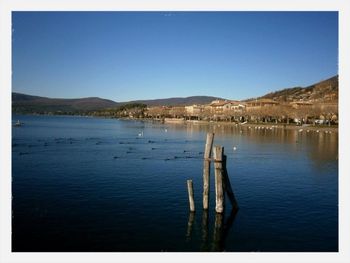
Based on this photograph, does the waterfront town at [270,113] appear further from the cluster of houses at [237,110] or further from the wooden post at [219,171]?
the wooden post at [219,171]

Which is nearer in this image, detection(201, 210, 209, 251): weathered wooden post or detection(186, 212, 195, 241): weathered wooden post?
detection(201, 210, 209, 251): weathered wooden post

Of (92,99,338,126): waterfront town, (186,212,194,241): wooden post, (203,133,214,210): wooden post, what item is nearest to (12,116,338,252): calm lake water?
(186,212,194,241): wooden post

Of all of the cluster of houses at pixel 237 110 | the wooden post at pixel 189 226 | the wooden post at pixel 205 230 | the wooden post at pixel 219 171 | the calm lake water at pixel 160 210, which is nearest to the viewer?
the wooden post at pixel 205 230

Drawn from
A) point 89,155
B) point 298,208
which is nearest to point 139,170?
point 89,155

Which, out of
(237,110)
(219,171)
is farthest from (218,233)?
(237,110)

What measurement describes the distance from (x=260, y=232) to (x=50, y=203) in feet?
28.1

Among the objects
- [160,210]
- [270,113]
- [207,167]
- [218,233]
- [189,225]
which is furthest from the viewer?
[270,113]

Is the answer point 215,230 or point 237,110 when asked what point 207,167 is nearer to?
point 215,230

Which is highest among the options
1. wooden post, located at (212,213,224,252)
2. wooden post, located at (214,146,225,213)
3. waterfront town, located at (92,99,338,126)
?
waterfront town, located at (92,99,338,126)

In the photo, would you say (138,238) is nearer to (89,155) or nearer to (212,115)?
(89,155)

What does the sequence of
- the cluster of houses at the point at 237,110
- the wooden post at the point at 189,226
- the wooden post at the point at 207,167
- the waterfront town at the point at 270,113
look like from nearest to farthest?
1. the wooden post at the point at 189,226
2. the wooden post at the point at 207,167
3. the waterfront town at the point at 270,113
4. the cluster of houses at the point at 237,110

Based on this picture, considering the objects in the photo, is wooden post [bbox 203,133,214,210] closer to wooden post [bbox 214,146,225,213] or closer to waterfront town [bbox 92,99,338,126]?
wooden post [bbox 214,146,225,213]

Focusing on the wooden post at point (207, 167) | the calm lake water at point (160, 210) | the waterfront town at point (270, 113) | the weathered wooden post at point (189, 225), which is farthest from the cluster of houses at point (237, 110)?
the weathered wooden post at point (189, 225)

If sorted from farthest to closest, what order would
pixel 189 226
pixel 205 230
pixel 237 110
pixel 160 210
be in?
pixel 237 110 < pixel 160 210 < pixel 189 226 < pixel 205 230
